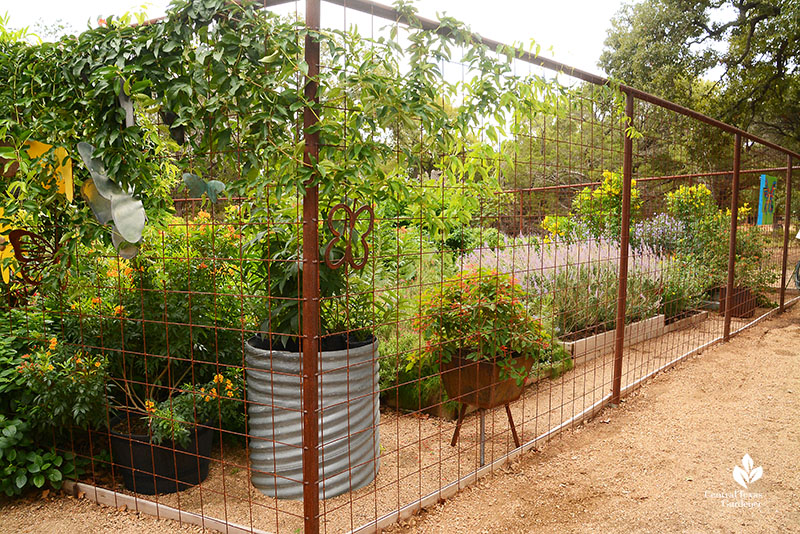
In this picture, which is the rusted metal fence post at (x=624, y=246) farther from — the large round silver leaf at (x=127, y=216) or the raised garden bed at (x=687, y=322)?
the large round silver leaf at (x=127, y=216)

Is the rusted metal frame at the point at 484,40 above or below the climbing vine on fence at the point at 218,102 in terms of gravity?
above

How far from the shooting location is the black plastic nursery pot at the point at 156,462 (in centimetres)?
272

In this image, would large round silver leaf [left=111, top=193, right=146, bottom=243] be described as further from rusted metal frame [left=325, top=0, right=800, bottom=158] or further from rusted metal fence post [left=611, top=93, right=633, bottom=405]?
rusted metal fence post [left=611, top=93, right=633, bottom=405]

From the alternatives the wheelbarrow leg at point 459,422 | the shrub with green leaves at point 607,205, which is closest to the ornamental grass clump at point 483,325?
the wheelbarrow leg at point 459,422

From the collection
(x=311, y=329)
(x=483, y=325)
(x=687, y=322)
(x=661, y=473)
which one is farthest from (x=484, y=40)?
(x=687, y=322)

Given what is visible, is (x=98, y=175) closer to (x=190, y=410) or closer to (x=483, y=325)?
(x=190, y=410)

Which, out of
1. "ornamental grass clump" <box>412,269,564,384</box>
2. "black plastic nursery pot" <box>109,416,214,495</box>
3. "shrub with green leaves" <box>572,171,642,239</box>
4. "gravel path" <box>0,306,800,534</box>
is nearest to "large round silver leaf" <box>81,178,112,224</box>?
"black plastic nursery pot" <box>109,416,214,495</box>

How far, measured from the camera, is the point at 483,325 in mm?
3006

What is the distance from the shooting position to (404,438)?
3430mm

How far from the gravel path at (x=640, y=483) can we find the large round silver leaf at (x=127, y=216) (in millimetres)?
1303

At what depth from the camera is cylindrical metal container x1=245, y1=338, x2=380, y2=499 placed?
2514 millimetres

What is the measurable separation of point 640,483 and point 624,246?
62.4 inches

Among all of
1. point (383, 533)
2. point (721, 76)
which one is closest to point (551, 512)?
point (383, 533)

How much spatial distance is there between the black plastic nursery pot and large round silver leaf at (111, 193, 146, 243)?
1.08m
